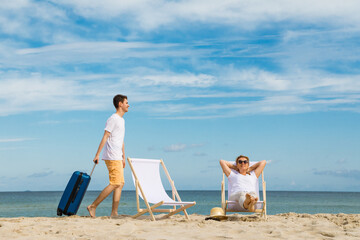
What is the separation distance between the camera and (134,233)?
15.4ft

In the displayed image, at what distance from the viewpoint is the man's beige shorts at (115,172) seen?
643 centimetres

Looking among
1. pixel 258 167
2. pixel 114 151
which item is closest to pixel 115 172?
pixel 114 151

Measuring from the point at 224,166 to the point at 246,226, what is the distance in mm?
1784

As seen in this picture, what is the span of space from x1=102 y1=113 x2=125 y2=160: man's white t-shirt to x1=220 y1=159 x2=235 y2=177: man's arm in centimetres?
158

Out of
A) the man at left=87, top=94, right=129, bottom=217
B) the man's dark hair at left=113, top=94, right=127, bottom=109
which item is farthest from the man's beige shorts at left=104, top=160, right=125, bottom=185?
the man's dark hair at left=113, top=94, right=127, bottom=109

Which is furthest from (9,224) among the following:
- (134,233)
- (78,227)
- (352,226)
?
(352,226)

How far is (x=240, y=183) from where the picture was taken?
6.82 metres

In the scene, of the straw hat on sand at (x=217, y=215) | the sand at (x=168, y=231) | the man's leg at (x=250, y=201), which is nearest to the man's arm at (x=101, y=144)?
the sand at (x=168, y=231)

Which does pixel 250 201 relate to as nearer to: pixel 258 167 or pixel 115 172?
pixel 258 167

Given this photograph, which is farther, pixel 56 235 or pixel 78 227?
pixel 78 227

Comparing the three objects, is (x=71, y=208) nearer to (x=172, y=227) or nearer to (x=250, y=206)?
(x=172, y=227)

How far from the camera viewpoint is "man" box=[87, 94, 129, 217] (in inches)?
254

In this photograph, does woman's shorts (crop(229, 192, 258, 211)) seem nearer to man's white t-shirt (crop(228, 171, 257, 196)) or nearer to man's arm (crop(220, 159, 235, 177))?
man's white t-shirt (crop(228, 171, 257, 196))

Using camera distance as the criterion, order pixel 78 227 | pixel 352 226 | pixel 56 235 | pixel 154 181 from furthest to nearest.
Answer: pixel 154 181 < pixel 352 226 < pixel 78 227 < pixel 56 235
